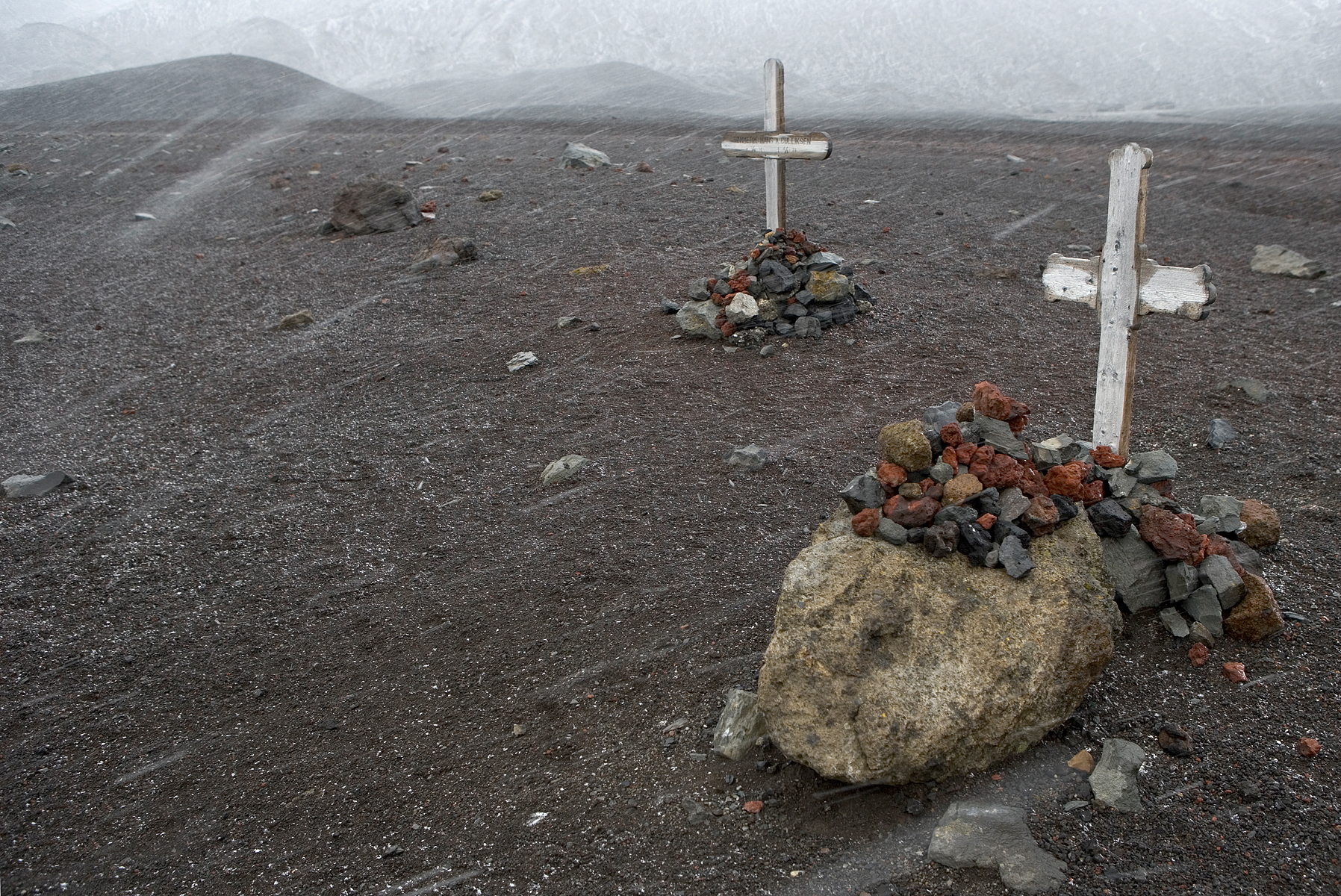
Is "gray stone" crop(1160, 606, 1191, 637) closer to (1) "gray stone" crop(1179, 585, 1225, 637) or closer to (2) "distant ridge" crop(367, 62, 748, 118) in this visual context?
(1) "gray stone" crop(1179, 585, 1225, 637)

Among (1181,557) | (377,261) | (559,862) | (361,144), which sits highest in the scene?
(361,144)

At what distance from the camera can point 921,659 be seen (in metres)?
3.20

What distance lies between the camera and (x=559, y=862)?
10.0ft

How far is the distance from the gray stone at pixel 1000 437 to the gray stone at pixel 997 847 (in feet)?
4.74

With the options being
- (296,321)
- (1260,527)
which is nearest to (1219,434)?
(1260,527)

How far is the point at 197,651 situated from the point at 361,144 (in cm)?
1578

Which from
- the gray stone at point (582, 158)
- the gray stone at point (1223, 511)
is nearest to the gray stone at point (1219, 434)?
the gray stone at point (1223, 511)

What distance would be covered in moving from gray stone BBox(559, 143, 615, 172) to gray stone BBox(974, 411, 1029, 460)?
12.1 m

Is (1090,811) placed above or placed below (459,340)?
below

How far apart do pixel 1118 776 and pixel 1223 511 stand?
5.89ft

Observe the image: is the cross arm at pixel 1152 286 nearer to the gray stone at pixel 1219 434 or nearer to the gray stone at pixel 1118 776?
the gray stone at pixel 1219 434

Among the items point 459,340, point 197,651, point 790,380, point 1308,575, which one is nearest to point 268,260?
point 459,340

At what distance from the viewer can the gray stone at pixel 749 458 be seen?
5.66 m

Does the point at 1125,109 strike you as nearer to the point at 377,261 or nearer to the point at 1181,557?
the point at 377,261
